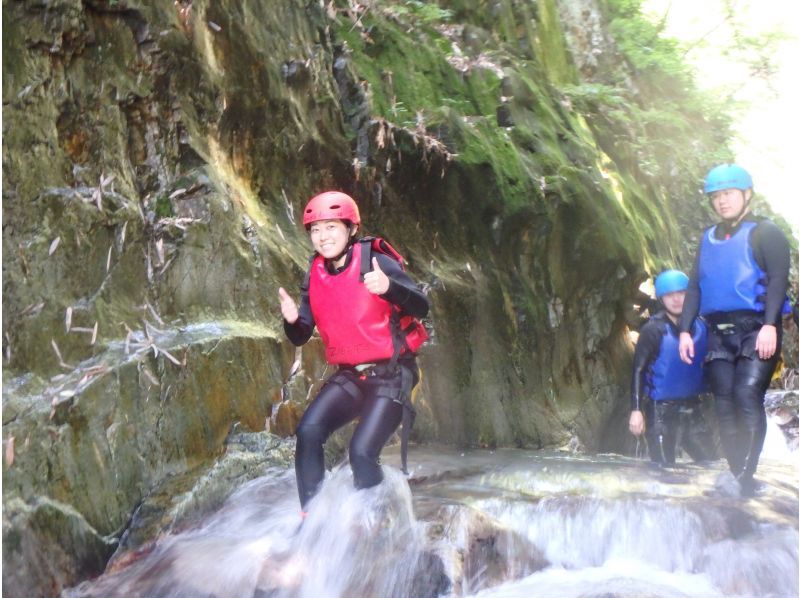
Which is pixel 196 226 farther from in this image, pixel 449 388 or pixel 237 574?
pixel 449 388

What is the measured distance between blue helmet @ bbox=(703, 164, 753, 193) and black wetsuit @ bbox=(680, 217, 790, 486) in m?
0.27

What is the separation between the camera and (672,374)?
6.57 m

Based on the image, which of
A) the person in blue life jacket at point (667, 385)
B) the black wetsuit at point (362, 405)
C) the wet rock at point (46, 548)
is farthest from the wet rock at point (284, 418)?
the person in blue life jacket at point (667, 385)

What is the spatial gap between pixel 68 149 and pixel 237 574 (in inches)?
101

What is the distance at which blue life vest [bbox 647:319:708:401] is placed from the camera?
21.5 feet

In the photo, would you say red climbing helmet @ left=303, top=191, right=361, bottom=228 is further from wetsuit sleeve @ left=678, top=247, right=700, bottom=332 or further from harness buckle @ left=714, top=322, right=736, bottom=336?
harness buckle @ left=714, top=322, right=736, bottom=336

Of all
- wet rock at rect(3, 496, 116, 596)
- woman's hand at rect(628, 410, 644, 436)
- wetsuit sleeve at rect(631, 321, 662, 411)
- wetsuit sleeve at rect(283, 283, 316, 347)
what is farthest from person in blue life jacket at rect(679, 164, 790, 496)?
wet rock at rect(3, 496, 116, 596)

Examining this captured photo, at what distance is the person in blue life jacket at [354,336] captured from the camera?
3.89 meters

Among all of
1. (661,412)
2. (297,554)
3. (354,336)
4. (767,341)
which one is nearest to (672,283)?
(661,412)

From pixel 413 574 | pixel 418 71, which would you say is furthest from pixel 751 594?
pixel 418 71

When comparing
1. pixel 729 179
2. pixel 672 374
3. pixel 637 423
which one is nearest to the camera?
pixel 729 179

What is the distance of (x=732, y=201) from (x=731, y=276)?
1.80 ft

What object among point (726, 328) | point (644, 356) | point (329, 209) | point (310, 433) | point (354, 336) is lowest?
point (644, 356)

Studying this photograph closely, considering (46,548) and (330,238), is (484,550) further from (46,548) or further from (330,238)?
(46,548)
